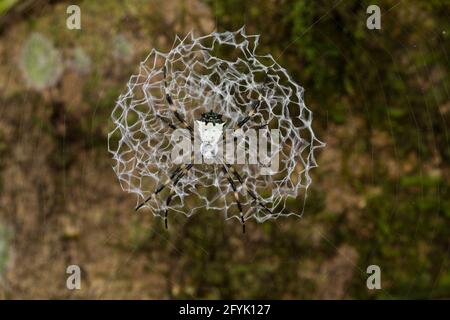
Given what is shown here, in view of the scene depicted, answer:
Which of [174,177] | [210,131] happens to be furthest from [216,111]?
[174,177]

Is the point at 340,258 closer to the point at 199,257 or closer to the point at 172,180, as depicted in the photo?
the point at 199,257

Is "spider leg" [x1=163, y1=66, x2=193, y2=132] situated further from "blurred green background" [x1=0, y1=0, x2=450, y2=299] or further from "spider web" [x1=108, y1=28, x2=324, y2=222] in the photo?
"blurred green background" [x1=0, y1=0, x2=450, y2=299]

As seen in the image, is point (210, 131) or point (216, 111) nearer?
point (210, 131)

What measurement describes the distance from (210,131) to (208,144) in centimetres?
9

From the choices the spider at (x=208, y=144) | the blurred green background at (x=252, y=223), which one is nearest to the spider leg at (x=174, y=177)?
the spider at (x=208, y=144)

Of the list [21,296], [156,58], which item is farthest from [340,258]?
[21,296]

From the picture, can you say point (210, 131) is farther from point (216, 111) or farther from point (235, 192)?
point (235, 192)

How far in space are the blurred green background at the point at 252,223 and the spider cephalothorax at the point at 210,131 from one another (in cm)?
38

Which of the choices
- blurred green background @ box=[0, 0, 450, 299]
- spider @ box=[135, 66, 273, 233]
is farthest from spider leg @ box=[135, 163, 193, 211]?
blurred green background @ box=[0, 0, 450, 299]

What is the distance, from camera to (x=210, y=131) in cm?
262

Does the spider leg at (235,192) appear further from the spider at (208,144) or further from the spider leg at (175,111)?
the spider leg at (175,111)

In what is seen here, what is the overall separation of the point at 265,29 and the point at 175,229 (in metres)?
1.22

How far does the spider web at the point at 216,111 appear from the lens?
2.67m
